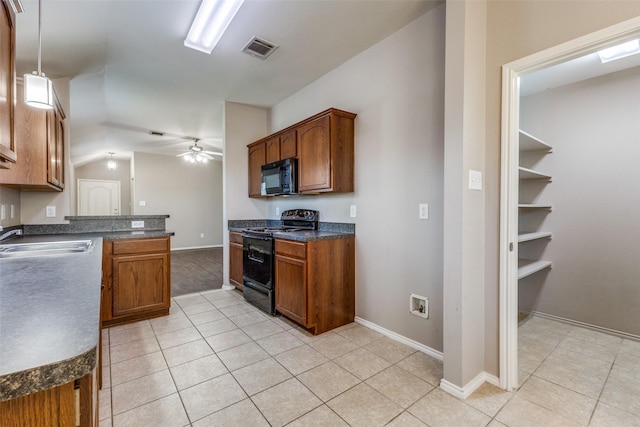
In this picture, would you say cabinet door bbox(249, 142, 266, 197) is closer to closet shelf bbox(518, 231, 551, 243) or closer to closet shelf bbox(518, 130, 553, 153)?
closet shelf bbox(518, 130, 553, 153)

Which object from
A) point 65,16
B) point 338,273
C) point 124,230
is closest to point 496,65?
point 338,273

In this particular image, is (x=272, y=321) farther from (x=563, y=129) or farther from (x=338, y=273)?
(x=563, y=129)

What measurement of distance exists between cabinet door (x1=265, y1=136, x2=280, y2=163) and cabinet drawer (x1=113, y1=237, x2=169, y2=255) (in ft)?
4.92

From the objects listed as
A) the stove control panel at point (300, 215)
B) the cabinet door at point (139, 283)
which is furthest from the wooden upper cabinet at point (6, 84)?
the stove control panel at point (300, 215)

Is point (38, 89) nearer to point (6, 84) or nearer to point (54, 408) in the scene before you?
point (6, 84)

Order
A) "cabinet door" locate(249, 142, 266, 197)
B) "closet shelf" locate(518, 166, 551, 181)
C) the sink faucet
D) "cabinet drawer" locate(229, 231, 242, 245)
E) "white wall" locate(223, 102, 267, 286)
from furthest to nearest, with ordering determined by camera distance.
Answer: "white wall" locate(223, 102, 267, 286) < "cabinet door" locate(249, 142, 266, 197) < "cabinet drawer" locate(229, 231, 242, 245) < "closet shelf" locate(518, 166, 551, 181) < the sink faucet

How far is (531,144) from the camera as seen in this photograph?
9.05 feet

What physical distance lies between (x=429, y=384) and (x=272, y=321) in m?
1.54

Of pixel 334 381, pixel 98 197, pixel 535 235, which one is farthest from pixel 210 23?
pixel 98 197

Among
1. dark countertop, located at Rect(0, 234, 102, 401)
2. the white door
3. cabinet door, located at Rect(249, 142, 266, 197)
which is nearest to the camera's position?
dark countertop, located at Rect(0, 234, 102, 401)

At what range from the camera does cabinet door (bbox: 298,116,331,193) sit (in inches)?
106

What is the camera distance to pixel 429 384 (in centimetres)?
183

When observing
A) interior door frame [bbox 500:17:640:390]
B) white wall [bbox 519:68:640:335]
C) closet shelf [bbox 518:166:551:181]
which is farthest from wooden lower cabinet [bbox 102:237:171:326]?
white wall [bbox 519:68:640:335]

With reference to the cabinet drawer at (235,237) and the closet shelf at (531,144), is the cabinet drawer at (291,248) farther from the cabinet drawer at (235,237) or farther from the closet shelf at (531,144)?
the closet shelf at (531,144)
